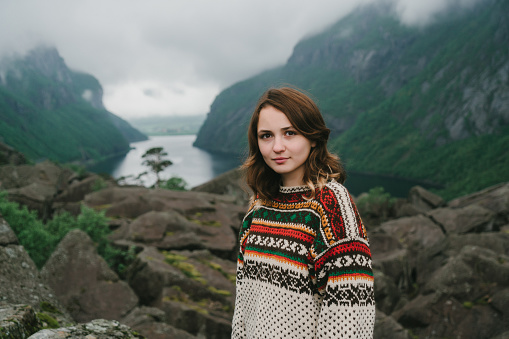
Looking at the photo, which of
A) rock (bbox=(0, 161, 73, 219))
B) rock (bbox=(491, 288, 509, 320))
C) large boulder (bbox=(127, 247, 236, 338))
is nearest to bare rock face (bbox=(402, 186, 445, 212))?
rock (bbox=(491, 288, 509, 320))

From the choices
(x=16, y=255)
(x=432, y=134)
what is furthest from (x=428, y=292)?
(x=432, y=134)

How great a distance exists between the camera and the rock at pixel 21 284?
430 cm

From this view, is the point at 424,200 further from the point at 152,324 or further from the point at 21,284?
the point at 21,284

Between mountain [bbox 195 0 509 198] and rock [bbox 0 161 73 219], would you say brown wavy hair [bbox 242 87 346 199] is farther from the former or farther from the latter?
mountain [bbox 195 0 509 198]

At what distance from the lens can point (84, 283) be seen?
7613 mm

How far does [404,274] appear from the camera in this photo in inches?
606

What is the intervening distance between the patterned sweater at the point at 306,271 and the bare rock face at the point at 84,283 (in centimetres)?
554

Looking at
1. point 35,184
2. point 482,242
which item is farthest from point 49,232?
point 482,242

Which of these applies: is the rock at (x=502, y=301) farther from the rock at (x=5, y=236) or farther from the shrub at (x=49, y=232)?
the rock at (x=5, y=236)

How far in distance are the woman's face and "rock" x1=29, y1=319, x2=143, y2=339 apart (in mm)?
2263

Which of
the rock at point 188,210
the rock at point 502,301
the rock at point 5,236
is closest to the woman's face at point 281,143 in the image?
the rock at point 5,236

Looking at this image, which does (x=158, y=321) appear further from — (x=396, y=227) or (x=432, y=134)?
(x=432, y=134)

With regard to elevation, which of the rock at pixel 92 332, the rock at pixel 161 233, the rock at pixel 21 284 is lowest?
the rock at pixel 92 332

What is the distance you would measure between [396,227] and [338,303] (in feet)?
73.4
